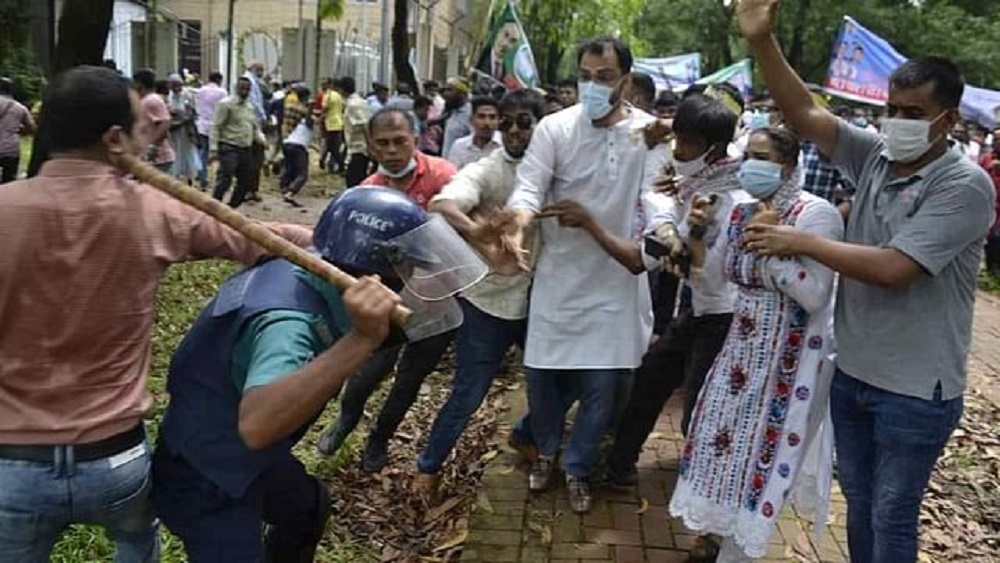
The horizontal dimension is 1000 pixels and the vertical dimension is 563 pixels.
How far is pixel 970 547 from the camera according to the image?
4277mm

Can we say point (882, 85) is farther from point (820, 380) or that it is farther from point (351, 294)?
point (351, 294)

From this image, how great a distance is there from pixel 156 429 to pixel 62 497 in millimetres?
2342

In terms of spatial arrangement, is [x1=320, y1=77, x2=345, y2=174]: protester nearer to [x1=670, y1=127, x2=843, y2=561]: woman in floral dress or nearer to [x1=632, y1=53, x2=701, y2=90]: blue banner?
[x1=632, y1=53, x2=701, y2=90]: blue banner

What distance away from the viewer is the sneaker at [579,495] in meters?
4.11

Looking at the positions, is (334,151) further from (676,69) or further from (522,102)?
(522,102)

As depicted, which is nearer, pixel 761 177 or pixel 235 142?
pixel 761 177

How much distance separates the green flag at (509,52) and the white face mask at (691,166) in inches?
321

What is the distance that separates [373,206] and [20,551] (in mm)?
1178

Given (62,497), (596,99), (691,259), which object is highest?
(596,99)

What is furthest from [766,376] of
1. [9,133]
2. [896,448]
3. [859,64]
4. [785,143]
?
[859,64]

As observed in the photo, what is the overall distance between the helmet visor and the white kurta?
1478 mm

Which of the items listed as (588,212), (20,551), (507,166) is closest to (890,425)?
(588,212)

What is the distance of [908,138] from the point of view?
9.39 ft

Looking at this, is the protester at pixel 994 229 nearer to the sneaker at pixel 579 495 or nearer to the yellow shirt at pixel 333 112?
the sneaker at pixel 579 495
